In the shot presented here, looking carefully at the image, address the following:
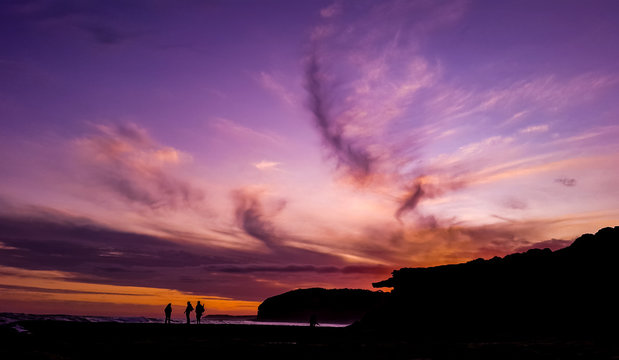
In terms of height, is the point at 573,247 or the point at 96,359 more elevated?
the point at 573,247

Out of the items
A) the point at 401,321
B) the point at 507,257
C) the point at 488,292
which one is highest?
the point at 507,257

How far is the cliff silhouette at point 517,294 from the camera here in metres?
26.8

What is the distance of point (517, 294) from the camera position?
30.9 meters

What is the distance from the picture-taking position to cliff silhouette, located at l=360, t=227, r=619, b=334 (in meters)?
26.8

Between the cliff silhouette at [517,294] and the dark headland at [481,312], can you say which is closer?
the dark headland at [481,312]

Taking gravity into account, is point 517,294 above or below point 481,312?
above

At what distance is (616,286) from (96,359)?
2831 cm

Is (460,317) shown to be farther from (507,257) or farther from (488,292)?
(507,257)

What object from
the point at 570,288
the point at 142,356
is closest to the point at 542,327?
the point at 570,288

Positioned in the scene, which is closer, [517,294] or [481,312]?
[517,294]

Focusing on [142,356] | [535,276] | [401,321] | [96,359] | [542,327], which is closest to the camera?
[96,359]

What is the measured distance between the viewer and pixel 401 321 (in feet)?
121

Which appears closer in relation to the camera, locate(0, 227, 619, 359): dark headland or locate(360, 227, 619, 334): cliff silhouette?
locate(0, 227, 619, 359): dark headland

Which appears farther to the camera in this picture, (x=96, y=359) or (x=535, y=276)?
(x=535, y=276)
